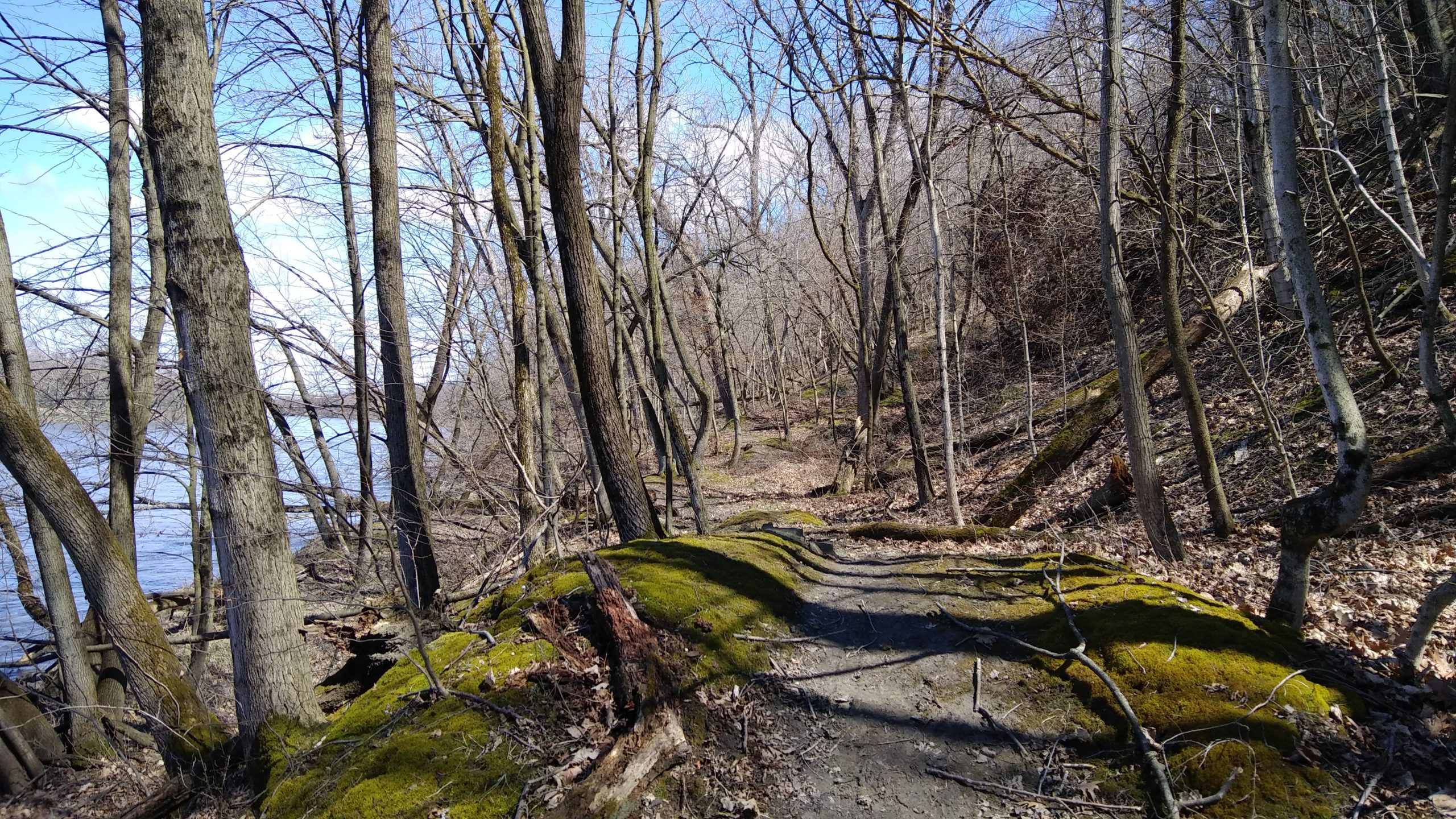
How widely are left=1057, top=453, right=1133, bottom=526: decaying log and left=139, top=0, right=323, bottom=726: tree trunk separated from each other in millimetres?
8215

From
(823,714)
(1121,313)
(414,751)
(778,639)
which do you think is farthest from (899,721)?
(1121,313)

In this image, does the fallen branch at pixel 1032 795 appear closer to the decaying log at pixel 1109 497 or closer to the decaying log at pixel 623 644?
→ the decaying log at pixel 623 644

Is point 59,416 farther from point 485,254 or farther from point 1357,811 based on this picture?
point 1357,811

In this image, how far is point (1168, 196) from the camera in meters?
6.36

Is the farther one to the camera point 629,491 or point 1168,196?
point 629,491

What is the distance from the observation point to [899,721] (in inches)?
155

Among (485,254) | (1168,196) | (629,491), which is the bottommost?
(629,491)

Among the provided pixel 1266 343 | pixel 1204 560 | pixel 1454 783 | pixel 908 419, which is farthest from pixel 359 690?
pixel 1266 343

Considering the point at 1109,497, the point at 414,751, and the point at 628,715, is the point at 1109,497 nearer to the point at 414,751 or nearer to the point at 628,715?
the point at 628,715

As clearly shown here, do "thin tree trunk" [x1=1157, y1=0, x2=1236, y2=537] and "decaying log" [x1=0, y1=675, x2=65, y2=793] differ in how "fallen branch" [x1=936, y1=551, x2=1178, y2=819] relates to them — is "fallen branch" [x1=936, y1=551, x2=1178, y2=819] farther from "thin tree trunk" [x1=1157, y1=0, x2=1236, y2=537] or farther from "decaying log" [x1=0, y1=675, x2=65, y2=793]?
"decaying log" [x1=0, y1=675, x2=65, y2=793]

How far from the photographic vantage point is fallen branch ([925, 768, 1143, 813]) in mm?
3137

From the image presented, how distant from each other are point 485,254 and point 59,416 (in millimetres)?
6442

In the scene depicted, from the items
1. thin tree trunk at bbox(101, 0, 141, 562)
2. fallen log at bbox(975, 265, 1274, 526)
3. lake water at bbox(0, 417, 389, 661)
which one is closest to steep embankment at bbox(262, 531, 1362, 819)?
lake water at bbox(0, 417, 389, 661)

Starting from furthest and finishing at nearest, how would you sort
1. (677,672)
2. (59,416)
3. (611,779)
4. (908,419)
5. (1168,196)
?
(908,419) < (59,416) < (1168,196) < (677,672) < (611,779)
